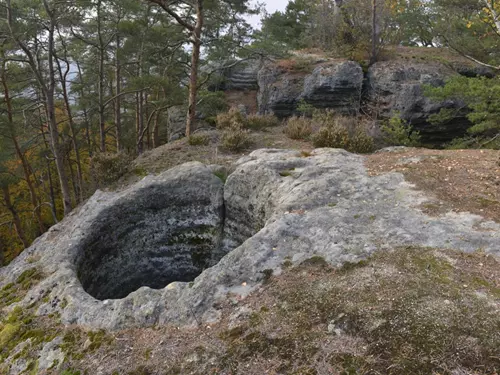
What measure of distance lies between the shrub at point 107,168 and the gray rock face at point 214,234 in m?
0.93

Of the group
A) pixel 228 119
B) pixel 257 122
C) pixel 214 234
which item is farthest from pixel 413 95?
pixel 214 234

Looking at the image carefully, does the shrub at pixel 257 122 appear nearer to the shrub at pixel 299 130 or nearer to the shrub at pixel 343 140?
the shrub at pixel 299 130

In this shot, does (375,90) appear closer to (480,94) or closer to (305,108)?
(305,108)

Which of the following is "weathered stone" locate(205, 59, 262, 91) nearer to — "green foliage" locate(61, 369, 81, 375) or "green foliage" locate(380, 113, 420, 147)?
"green foliage" locate(380, 113, 420, 147)

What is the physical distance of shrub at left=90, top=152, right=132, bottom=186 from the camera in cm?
994

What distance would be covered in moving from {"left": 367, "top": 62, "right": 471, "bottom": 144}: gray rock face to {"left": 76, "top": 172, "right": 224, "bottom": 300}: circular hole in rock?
1085 centimetres

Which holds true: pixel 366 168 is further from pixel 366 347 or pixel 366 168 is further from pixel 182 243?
pixel 182 243

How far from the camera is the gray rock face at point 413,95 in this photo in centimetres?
1563

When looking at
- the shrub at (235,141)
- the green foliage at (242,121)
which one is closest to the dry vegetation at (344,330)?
the shrub at (235,141)

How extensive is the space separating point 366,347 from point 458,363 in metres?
0.79

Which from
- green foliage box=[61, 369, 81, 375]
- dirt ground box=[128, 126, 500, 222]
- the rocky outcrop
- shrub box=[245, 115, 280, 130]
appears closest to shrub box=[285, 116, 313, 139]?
dirt ground box=[128, 126, 500, 222]

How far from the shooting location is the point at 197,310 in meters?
4.39

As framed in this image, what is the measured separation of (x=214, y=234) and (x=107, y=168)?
4.02m

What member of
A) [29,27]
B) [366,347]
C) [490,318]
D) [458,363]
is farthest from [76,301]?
[29,27]
